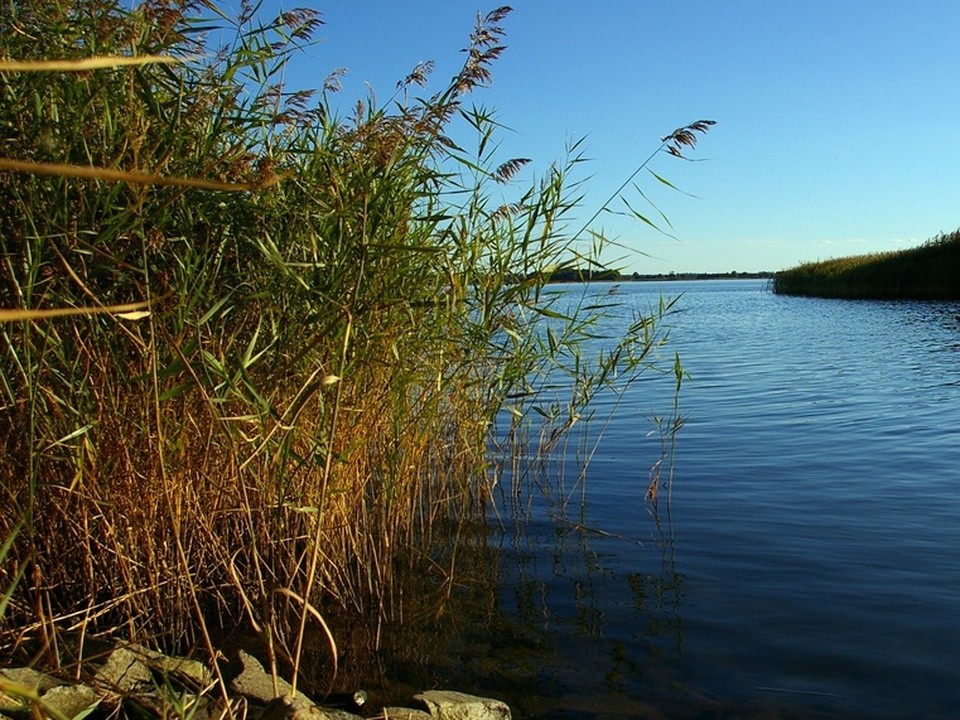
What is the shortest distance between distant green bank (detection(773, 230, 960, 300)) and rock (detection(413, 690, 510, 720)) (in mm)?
37923

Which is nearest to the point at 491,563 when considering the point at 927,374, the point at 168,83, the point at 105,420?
the point at 105,420

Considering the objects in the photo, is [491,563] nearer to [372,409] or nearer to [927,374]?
[372,409]

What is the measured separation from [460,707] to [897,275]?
4230 centimetres

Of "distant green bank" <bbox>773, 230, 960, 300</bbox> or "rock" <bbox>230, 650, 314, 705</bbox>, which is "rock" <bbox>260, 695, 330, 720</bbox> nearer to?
"rock" <bbox>230, 650, 314, 705</bbox>

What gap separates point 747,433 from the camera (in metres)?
11.2

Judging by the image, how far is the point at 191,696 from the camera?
142 inches

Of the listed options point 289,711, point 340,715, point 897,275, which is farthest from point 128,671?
point 897,275

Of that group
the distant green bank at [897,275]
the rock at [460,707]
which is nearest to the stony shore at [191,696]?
the rock at [460,707]

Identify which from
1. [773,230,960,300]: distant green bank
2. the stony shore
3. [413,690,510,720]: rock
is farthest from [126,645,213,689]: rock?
[773,230,960,300]: distant green bank

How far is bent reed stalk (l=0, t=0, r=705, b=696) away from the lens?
12.8 ft

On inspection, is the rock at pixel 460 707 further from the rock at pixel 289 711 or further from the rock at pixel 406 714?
the rock at pixel 289 711

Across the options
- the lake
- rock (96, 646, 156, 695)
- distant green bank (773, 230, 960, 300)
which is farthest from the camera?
distant green bank (773, 230, 960, 300)

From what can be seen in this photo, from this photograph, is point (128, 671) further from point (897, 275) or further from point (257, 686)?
point (897, 275)

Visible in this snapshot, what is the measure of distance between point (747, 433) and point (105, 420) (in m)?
8.66
